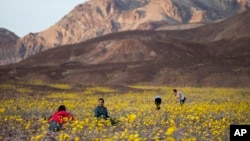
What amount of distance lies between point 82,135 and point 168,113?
6801 millimetres

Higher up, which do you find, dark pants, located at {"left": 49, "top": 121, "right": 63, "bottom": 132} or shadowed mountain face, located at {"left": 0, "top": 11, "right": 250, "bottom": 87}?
shadowed mountain face, located at {"left": 0, "top": 11, "right": 250, "bottom": 87}

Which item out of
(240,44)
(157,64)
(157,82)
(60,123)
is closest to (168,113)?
(60,123)

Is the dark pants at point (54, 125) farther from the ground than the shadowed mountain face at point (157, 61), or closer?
closer

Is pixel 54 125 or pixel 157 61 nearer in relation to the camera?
pixel 54 125

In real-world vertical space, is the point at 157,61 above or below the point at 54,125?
above

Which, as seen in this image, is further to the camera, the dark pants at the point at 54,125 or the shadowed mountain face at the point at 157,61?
the shadowed mountain face at the point at 157,61

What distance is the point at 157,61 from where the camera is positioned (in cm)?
10250

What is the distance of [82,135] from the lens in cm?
1094

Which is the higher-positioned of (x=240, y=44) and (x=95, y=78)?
(x=240, y=44)

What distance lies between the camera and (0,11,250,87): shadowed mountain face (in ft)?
256

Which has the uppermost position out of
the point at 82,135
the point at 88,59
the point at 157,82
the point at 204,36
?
Result: the point at 204,36

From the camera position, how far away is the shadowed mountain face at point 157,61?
77938mm

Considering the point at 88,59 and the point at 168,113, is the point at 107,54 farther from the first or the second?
the point at 168,113

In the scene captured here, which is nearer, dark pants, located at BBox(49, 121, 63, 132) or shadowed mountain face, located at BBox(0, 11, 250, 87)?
dark pants, located at BBox(49, 121, 63, 132)
